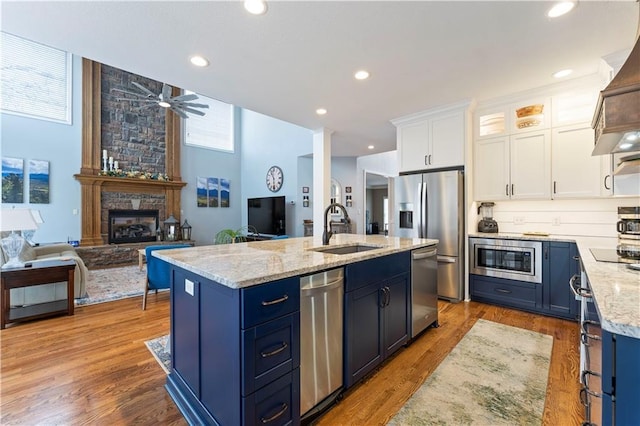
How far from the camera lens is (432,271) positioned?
8.93 ft

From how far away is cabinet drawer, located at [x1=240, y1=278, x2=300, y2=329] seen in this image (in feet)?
3.98

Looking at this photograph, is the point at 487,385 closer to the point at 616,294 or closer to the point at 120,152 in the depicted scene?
the point at 616,294

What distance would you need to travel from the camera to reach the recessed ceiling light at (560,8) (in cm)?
189

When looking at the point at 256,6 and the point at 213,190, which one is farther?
the point at 213,190

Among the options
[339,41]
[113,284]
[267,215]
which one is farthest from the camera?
[267,215]

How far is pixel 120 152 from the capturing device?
7.07m

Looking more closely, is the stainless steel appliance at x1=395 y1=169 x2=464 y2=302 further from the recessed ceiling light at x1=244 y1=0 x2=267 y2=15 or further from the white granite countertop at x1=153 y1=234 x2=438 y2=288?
the recessed ceiling light at x1=244 y1=0 x2=267 y2=15

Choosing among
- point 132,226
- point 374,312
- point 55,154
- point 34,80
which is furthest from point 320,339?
point 34,80

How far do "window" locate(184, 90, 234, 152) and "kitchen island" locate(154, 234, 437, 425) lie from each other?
751 cm

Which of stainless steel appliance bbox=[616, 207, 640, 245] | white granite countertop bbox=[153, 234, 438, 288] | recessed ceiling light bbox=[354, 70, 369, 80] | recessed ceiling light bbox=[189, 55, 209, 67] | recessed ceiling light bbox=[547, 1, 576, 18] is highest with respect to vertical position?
recessed ceiling light bbox=[354, 70, 369, 80]

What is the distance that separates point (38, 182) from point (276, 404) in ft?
24.6

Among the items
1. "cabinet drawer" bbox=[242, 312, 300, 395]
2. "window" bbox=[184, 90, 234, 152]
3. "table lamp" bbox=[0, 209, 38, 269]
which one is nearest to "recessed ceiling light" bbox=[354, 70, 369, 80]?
"cabinet drawer" bbox=[242, 312, 300, 395]

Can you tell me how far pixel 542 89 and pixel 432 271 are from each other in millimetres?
2537

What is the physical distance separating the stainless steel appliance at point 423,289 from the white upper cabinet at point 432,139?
1629 millimetres
